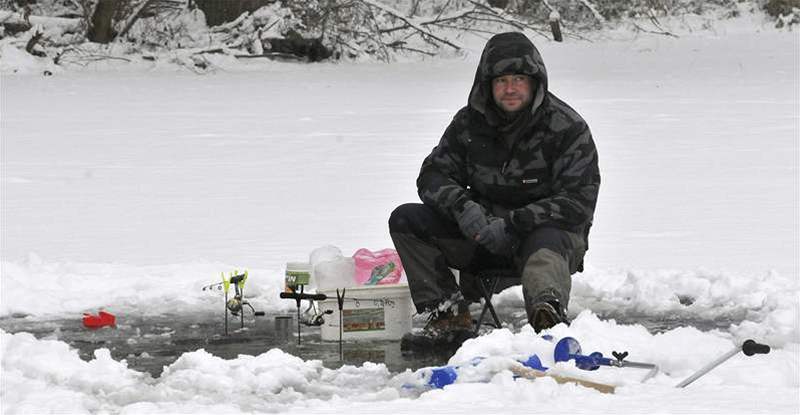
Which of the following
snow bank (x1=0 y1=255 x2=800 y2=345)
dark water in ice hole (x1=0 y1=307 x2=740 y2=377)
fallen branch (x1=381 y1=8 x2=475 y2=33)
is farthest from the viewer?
fallen branch (x1=381 y1=8 x2=475 y2=33)

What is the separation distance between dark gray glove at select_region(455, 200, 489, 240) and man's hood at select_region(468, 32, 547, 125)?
1.26 feet

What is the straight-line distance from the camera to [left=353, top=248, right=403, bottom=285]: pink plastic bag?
20.7 ft

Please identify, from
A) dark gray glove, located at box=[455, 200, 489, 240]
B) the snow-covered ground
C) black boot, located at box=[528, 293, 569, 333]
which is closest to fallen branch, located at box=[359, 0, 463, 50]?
the snow-covered ground

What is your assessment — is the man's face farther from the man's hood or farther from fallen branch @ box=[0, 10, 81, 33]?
fallen branch @ box=[0, 10, 81, 33]

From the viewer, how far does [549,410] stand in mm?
4391

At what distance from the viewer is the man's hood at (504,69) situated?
19.6 ft

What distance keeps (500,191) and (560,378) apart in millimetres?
1525

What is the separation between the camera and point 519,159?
6.06m

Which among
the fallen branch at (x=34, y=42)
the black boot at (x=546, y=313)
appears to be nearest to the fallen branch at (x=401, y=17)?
the fallen branch at (x=34, y=42)

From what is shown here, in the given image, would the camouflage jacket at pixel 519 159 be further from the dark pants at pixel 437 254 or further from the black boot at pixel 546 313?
the black boot at pixel 546 313

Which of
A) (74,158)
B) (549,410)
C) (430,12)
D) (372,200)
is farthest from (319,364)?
(430,12)

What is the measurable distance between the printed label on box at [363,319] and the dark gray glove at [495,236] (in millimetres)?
552

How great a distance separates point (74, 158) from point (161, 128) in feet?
7.45

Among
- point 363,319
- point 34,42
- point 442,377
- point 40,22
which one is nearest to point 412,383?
point 442,377
